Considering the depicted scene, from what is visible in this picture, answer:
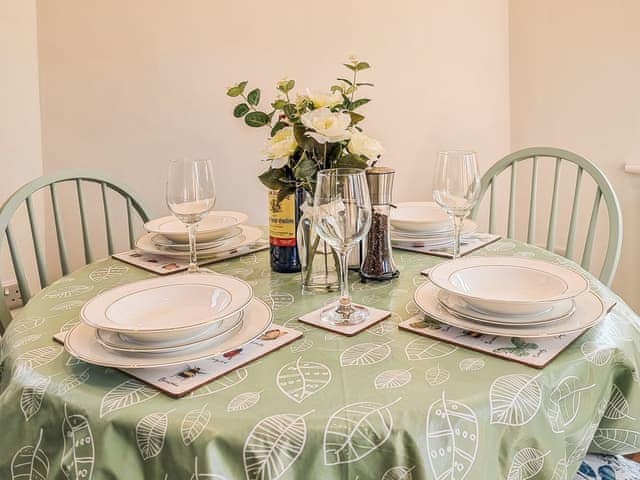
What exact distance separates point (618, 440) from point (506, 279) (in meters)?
0.33

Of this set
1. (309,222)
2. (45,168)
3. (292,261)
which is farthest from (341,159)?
(45,168)

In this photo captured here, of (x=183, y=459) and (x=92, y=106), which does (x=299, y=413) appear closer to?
(x=183, y=459)

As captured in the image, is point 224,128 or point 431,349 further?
point 224,128

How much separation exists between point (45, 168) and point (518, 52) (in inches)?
84.5

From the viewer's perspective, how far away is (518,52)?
2.78 m

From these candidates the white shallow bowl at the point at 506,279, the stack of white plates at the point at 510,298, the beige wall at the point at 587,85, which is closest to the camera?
the stack of white plates at the point at 510,298

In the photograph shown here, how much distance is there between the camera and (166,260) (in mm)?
1476

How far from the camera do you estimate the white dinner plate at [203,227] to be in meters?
1.50

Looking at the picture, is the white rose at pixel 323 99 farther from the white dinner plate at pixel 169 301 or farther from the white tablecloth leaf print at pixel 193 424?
the white tablecloth leaf print at pixel 193 424

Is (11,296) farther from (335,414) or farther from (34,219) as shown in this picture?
(335,414)

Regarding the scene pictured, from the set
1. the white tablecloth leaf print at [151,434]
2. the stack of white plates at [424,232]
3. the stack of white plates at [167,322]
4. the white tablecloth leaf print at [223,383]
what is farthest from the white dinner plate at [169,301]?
the stack of white plates at [424,232]

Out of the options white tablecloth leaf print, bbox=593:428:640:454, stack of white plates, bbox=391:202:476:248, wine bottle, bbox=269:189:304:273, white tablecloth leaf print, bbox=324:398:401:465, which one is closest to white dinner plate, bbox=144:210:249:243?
wine bottle, bbox=269:189:304:273

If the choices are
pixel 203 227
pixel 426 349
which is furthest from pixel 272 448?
pixel 203 227

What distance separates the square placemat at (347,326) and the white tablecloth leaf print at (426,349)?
0.10 meters
